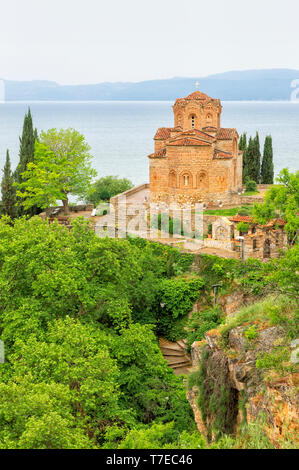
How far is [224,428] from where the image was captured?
47.1ft

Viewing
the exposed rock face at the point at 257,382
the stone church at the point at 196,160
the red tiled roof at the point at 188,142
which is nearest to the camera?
the exposed rock face at the point at 257,382

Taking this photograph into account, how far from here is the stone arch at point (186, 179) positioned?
35.5 metres

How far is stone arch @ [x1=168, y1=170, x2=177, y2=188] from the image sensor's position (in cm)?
3600

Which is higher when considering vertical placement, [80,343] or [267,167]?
[267,167]

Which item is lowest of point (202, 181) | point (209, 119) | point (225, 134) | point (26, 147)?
point (202, 181)

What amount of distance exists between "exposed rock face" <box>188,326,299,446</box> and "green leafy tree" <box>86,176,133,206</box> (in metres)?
30.1

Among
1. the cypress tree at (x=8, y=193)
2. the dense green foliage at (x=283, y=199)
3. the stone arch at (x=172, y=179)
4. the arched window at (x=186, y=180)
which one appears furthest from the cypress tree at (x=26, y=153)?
the dense green foliage at (x=283, y=199)

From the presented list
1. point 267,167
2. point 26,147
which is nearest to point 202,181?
point 26,147

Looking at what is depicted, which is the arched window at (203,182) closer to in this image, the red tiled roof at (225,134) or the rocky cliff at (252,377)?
the red tiled roof at (225,134)

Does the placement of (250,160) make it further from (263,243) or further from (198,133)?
(263,243)

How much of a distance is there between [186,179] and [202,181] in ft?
3.60

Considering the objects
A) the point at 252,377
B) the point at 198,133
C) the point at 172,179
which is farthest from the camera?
the point at 172,179

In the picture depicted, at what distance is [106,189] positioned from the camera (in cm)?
4788

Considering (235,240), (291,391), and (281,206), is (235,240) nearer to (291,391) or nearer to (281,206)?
(281,206)
